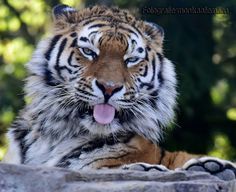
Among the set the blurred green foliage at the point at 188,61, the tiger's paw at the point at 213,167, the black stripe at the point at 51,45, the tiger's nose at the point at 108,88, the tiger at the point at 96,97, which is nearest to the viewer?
the tiger's paw at the point at 213,167

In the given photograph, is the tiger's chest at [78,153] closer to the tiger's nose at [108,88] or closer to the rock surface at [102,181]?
the tiger's nose at [108,88]

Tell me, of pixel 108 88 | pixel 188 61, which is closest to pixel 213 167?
pixel 108 88

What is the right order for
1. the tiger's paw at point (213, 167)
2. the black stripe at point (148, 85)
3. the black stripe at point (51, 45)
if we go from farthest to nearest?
the black stripe at point (51, 45) < the black stripe at point (148, 85) < the tiger's paw at point (213, 167)

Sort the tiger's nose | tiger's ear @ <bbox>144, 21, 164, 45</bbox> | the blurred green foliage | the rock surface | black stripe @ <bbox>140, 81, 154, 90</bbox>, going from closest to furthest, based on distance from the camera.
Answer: the rock surface < the tiger's nose < black stripe @ <bbox>140, 81, 154, 90</bbox> < tiger's ear @ <bbox>144, 21, 164, 45</bbox> < the blurred green foliage

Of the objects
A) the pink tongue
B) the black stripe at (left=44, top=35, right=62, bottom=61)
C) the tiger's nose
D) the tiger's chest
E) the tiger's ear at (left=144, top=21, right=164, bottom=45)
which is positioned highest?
the tiger's ear at (left=144, top=21, right=164, bottom=45)

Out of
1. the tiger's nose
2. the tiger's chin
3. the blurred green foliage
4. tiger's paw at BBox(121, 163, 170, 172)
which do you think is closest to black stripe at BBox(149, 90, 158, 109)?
the tiger's chin

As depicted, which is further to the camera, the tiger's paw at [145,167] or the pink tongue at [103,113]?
the pink tongue at [103,113]

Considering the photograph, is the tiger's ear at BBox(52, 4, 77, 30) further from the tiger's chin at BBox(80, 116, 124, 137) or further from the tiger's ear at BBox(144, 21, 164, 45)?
the tiger's chin at BBox(80, 116, 124, 137)

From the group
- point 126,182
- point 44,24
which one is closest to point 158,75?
point 126,182

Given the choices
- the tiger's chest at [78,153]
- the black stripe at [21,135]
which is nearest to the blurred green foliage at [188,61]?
the black stripe at [21,135]

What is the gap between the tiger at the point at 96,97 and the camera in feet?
17.4

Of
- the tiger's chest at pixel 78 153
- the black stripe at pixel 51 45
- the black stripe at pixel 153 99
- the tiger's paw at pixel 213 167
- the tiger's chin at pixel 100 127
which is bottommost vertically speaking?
the tiger's chest at pixel 78 153

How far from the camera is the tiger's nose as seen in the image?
521 cm

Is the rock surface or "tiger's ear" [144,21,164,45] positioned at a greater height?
"tiger's ear" [144,21,164,45]
